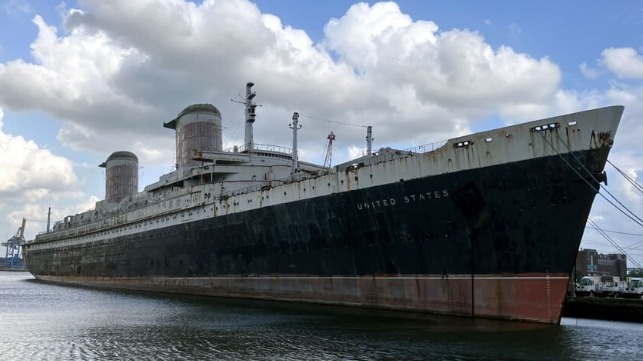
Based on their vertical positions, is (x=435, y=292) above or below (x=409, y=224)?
below

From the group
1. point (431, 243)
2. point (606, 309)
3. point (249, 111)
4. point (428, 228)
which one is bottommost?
point (606, 309)

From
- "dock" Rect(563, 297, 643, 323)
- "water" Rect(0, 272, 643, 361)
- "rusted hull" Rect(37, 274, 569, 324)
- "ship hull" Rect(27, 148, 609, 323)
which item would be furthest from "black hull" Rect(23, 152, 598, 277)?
"dock" Rect(563, 297, 643, 323)

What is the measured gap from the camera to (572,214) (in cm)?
1639

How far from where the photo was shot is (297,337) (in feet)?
48.0

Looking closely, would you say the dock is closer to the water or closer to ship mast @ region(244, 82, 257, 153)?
the water

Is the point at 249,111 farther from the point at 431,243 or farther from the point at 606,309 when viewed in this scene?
the point at 606,309

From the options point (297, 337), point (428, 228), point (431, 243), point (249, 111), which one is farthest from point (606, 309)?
point (249, 111)

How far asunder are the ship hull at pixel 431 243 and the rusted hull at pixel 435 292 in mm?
37

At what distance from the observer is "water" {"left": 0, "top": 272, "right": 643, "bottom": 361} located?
1225 centimetres

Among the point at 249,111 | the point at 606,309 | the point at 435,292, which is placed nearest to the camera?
the point at 435,292

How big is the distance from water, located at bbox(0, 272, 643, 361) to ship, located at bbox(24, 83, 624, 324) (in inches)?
46.6

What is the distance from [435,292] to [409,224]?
258 centimetres

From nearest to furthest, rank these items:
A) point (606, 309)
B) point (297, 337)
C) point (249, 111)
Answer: point (297, 337) < point (606, 309) < point (249, 111)

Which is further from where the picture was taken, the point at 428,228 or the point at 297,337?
the point at 428,228
